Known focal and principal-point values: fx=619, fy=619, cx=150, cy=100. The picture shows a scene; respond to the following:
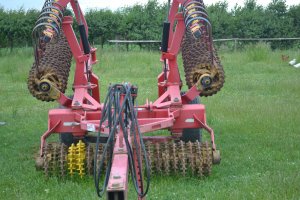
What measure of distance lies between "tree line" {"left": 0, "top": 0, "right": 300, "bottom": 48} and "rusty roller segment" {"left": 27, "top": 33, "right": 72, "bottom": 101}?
18.4m

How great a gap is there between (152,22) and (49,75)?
22106 mm

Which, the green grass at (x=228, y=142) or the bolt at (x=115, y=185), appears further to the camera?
the green grass at (x=228, y=142)

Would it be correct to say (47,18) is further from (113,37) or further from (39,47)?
(113,37)

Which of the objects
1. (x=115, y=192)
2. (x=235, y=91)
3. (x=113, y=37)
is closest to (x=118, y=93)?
(x=115, y=192)

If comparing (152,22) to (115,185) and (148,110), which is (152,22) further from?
(115,185)

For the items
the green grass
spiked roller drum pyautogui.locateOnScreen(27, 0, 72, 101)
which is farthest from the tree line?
spiked roller drum pyautogui.locateOnScreen(27, 0, 72, 101)

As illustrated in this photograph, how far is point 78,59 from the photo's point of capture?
6.88 meters

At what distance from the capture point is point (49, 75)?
6.53m

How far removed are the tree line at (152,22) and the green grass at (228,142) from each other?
9.05 meters

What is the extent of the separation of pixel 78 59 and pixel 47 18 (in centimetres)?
75

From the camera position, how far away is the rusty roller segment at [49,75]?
6.41 metres

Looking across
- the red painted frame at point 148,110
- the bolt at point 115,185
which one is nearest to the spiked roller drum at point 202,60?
the red painted frame at point 148,110

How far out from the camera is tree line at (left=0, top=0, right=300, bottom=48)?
26.0 metres

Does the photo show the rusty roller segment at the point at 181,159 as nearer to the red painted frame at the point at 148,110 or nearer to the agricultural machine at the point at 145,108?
the agricultural machine at the point at 145,108
